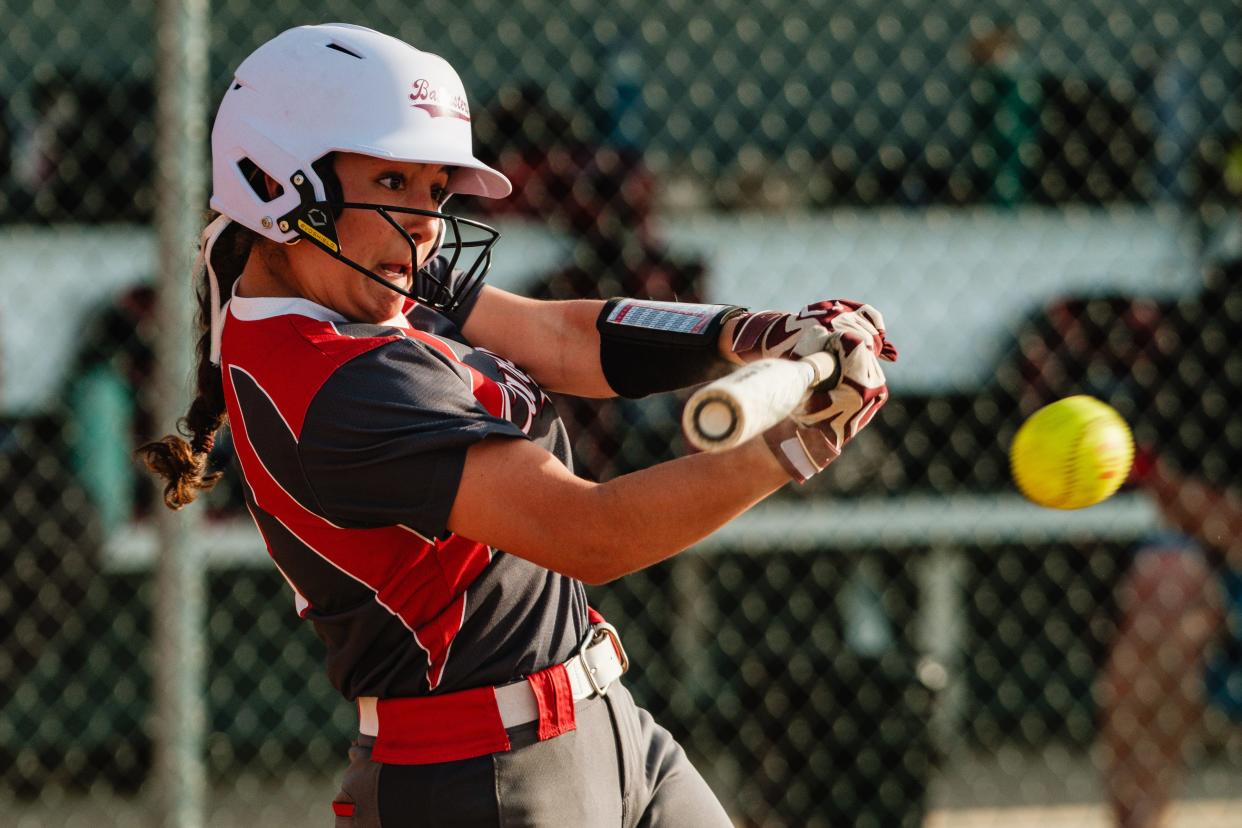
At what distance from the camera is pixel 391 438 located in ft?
6.61

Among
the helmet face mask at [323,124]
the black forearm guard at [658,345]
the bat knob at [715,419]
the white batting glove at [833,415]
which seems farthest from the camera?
the black forearm guard at [658,345]

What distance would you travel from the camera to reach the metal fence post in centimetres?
368

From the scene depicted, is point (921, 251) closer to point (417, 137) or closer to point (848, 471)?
point (848, 471)

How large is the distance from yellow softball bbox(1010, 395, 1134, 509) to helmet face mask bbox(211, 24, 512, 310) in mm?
1050

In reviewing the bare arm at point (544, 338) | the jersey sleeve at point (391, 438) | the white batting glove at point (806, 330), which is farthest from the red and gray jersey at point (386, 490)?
the white batting glove at point (806, 330)

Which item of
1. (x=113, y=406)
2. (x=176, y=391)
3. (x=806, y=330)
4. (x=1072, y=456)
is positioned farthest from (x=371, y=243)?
(x=113, y=406)

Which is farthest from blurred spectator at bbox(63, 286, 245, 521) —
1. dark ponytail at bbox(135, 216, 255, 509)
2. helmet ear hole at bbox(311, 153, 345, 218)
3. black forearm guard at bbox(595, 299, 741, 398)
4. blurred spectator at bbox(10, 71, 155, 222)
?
helmet ear hole at bbox(311, 153, 345, 218)

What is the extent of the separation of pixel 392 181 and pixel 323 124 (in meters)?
0.14

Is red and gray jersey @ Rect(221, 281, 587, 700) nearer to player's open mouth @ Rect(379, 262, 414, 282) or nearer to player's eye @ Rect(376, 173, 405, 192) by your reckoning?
player's open mouth @ Rect(379, 262, 414, 282)

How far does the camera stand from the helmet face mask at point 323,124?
7.22 feet

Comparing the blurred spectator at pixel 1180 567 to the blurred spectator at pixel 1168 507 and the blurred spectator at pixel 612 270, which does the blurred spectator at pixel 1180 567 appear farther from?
the blurred spectator at pixel 612 270

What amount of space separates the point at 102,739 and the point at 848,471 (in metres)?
2.76

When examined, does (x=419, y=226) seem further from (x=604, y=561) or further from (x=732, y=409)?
(x=732, y=409)

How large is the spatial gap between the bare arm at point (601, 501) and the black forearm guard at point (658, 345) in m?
0.60
